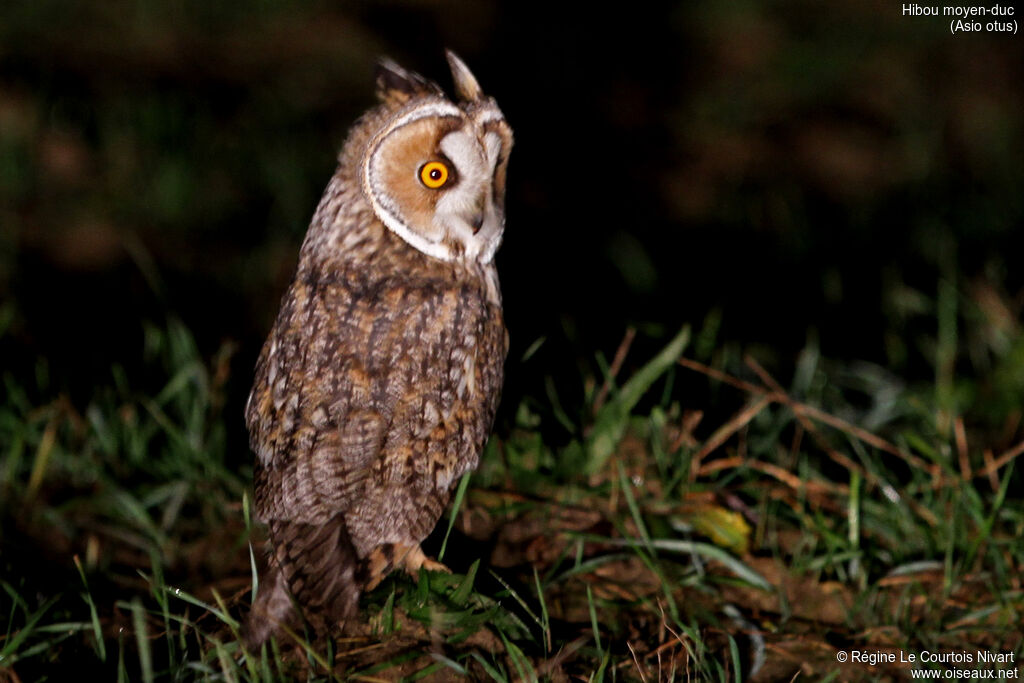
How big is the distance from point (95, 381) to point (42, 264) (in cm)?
120

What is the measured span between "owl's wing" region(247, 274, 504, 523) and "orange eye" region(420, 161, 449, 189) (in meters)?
0.27

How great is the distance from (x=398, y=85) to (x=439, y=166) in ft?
1.03

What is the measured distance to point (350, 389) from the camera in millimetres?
2660

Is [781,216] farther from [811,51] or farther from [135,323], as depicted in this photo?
[135,323]

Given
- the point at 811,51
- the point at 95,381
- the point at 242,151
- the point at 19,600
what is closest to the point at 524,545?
the point at 19,600

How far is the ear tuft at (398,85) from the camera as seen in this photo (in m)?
2.76

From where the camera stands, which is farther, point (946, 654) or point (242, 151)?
point (242, 151)

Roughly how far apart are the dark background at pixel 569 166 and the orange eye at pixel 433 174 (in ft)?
3.04

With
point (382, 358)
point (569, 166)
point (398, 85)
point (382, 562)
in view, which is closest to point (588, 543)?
point (382, 562)

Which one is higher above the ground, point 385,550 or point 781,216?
point 781,216

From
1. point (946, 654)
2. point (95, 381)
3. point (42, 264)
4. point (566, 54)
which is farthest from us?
point (566, 54)

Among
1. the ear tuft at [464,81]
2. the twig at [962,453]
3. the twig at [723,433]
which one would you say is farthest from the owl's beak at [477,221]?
the twig at [962,453]

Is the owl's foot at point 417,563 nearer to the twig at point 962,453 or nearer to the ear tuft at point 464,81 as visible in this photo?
the ear tuft at point 464,81

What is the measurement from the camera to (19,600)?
2689 millimetres
